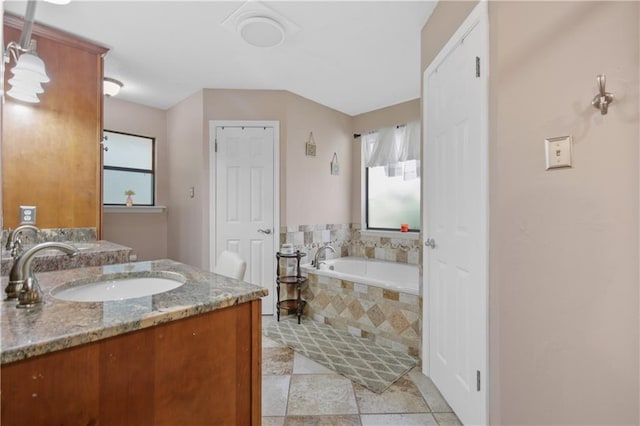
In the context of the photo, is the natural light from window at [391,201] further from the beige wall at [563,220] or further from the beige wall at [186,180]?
the beige wall at [563,220]

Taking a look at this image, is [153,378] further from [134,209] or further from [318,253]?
[134,209]

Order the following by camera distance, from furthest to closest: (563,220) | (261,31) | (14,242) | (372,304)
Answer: (372,304) → (261,31) → (14,242) → (563,220)

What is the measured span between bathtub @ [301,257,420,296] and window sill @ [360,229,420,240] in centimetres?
31

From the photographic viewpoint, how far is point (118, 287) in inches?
46.9

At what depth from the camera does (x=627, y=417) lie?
0.88m

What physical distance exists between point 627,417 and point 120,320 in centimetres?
143

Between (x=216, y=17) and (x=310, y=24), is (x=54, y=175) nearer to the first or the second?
(x=216, y=17)

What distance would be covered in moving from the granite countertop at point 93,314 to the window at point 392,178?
2.91 m

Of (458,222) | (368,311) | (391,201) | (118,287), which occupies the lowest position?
(368,311)

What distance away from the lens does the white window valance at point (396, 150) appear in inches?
138

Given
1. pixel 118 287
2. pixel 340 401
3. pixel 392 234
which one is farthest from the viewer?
pixel 392 234

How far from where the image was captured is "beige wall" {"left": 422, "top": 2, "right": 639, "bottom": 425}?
2.87 ft

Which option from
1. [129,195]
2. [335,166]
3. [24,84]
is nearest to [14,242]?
[24,84]

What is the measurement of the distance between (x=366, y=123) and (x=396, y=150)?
0.65 meters
